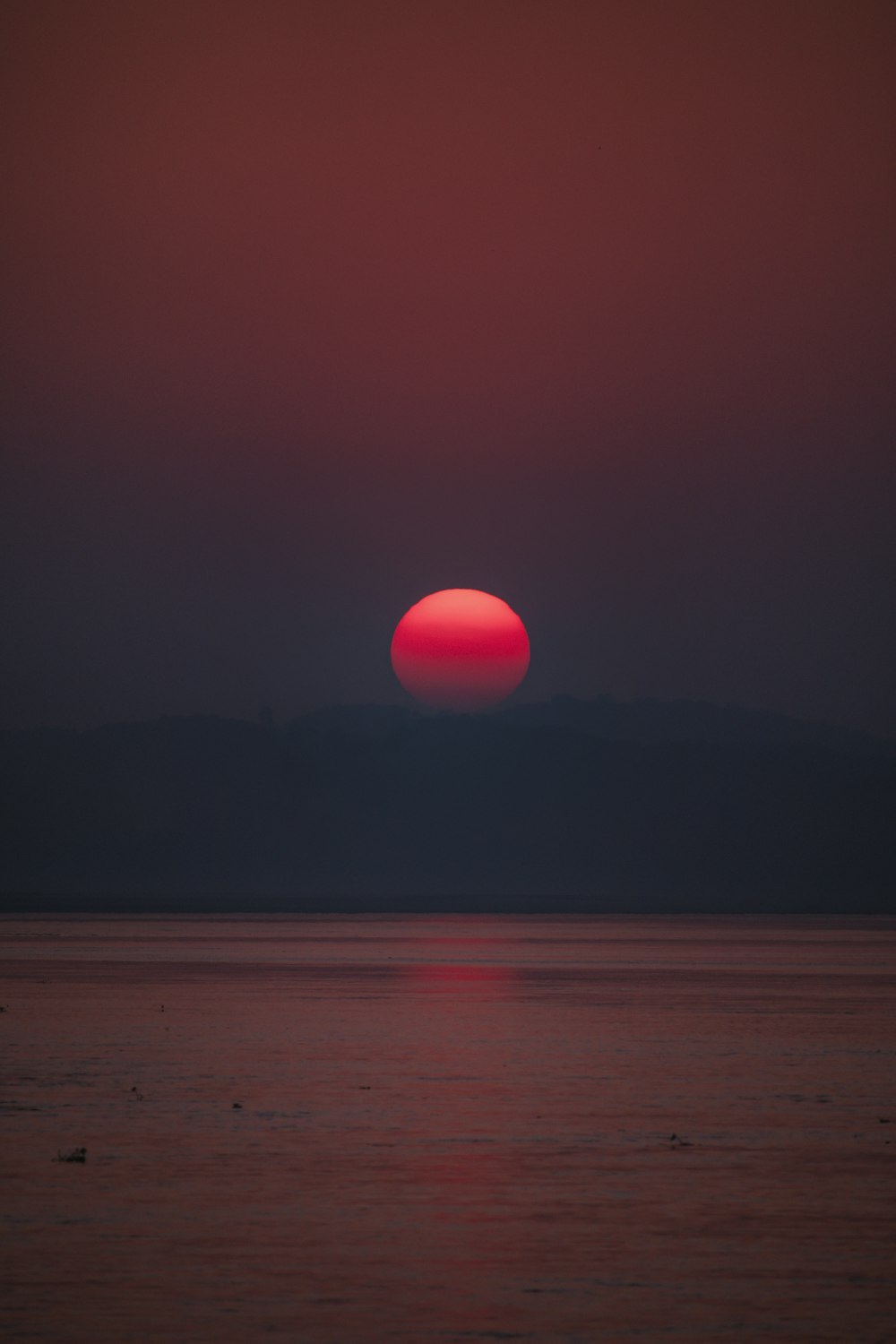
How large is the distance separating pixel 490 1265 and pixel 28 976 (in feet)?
156

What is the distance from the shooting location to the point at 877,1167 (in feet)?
77.7

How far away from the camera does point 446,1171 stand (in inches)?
914

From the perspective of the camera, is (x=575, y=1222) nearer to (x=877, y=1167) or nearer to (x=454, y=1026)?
(x=877, y=1167)

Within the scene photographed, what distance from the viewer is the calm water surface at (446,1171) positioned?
1647cm

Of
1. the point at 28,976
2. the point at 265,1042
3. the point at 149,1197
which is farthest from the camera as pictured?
the point at 28,976

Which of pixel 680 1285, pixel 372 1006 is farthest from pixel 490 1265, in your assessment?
pixel 372 1006

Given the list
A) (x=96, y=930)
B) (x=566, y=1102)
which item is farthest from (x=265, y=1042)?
(x=96, y=930)

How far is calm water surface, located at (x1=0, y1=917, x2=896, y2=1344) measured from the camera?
54.0ft

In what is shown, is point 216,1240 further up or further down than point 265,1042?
further down

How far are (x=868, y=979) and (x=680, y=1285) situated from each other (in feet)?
166

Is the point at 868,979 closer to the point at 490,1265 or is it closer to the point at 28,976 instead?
the point at 28,976

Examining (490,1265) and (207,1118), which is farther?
(207,1118)

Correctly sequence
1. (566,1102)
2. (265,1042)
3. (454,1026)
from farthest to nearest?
(454,1026)
(265,1042)
(566,1102)

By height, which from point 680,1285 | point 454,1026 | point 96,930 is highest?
point 96,930
